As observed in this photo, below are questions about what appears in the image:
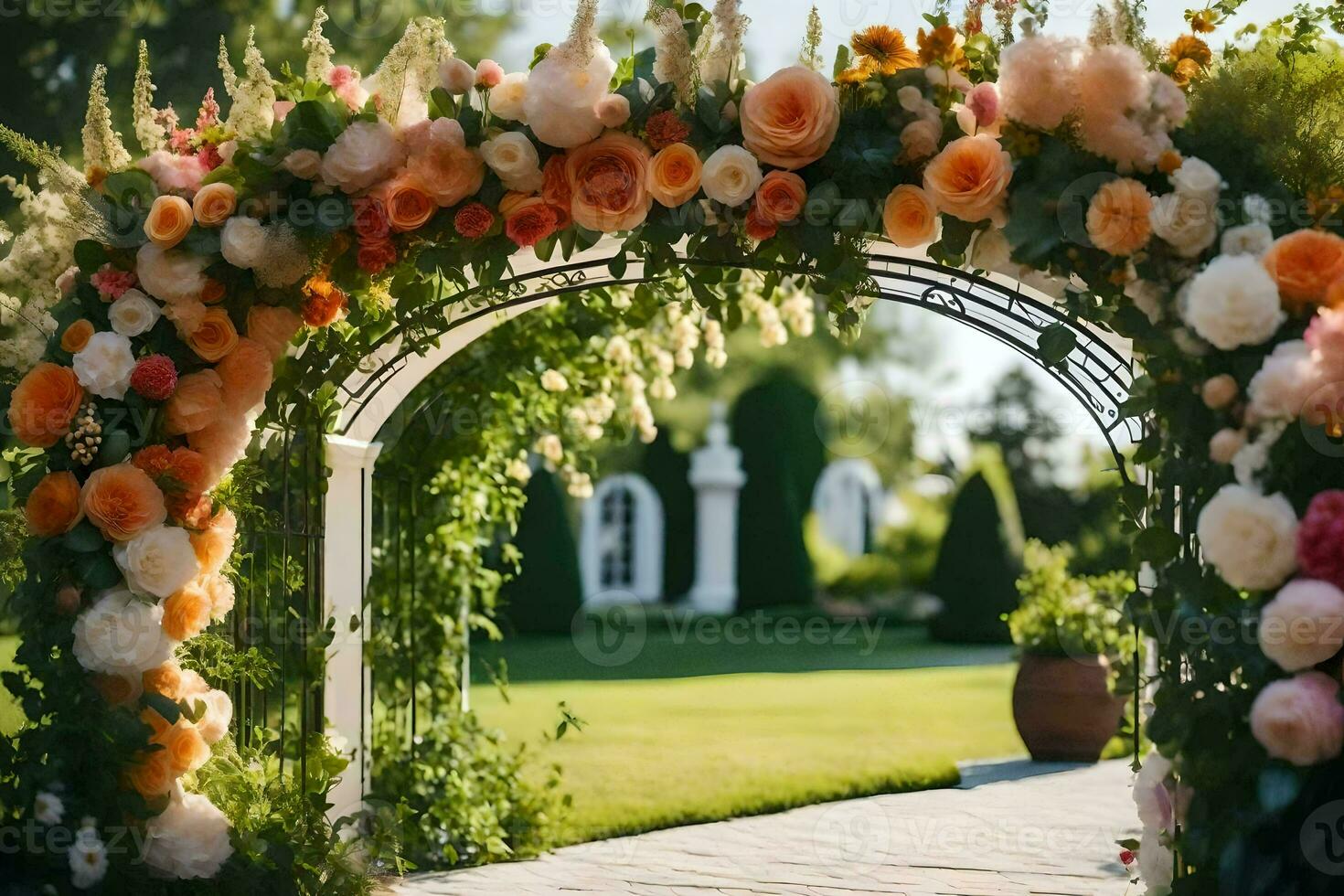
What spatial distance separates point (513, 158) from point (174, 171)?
1.06m

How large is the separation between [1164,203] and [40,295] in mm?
3235

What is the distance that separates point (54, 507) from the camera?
365 centimetres

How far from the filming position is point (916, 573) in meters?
19.0

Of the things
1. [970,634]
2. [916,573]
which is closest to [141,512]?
[970,634]

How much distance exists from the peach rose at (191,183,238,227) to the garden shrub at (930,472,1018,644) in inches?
503

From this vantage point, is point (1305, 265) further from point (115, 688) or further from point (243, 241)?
point (115, 688)

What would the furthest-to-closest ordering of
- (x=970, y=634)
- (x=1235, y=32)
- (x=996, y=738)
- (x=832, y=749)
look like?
1. (x=970, y=634)
2. (x=996, y=738)
3. (x=832, y=749)
4. (x=1235, y=32)

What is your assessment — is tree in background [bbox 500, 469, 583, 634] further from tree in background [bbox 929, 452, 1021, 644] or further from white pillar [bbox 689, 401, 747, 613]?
tree in background [bbox 929, 452, 1021, 644]

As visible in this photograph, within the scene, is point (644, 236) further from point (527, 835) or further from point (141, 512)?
point (527, 835)

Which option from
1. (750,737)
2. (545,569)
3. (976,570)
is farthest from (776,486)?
(750,737)

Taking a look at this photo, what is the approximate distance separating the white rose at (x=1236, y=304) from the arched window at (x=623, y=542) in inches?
668

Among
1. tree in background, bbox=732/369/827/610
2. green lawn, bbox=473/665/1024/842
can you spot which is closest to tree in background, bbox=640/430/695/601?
tree in background, bbox=732/369/827/610

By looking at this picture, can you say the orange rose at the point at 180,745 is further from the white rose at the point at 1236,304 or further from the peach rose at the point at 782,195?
the white rose at the point at 1236,304

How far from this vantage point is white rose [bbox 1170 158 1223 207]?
3.23 meters
